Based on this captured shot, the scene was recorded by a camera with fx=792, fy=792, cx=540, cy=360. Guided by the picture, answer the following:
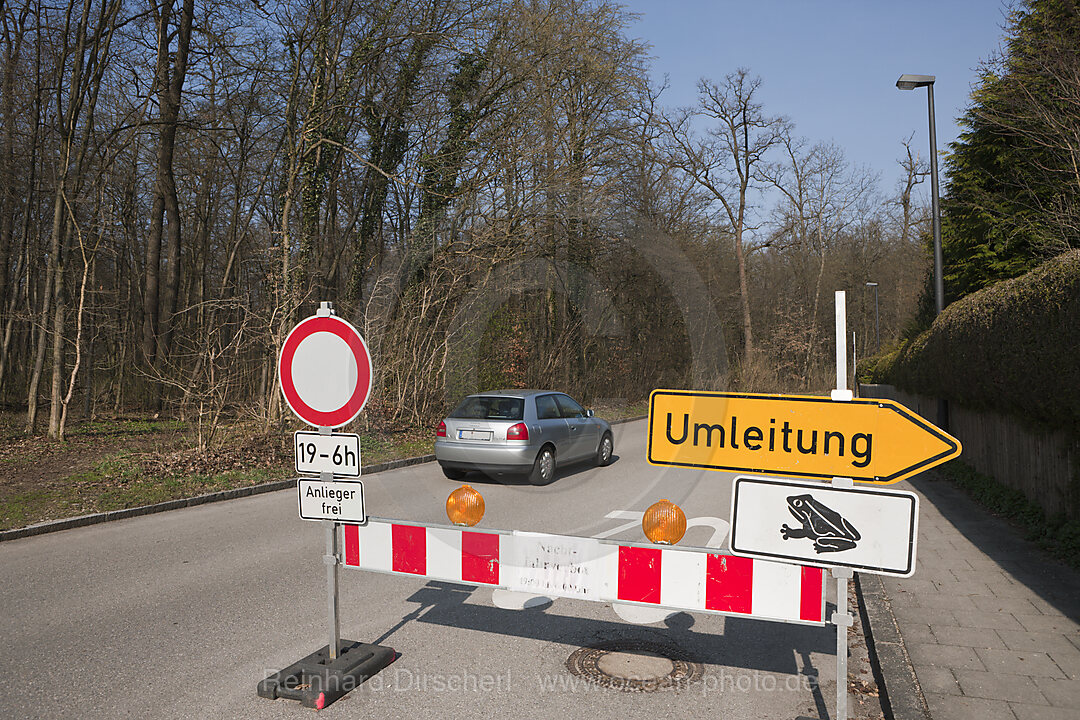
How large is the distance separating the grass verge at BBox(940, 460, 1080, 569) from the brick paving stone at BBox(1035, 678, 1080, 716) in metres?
2.95

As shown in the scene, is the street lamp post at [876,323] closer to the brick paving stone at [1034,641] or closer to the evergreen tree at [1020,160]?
the evergreen tree at [1020,160]

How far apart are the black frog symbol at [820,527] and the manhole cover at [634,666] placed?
1.45 metres

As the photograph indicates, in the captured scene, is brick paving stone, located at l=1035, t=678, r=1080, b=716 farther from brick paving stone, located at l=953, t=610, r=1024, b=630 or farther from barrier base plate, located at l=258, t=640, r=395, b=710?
barrier base plate, located at l=258, t=640, r=395, b=710

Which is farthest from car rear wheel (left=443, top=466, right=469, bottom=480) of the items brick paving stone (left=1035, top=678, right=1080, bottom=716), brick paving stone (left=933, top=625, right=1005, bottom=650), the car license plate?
brick paving stone (left=1035, top=678, right=1080, bottom=716)

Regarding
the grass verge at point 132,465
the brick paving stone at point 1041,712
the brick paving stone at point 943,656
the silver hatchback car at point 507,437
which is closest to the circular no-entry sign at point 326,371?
the brick paving stone at point 943,656

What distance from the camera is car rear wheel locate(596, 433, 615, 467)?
1447 centimetres

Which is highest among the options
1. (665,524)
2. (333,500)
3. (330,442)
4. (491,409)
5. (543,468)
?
(330,442)

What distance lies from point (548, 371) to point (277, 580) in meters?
19.7

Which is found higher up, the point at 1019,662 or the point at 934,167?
the point at 934,167

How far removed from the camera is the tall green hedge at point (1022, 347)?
23.1 feet

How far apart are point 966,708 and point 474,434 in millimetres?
8735

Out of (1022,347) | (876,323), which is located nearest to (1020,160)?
(1022,347)

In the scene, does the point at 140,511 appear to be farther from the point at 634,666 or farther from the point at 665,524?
the point at 665,524

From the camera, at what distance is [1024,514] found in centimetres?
862
